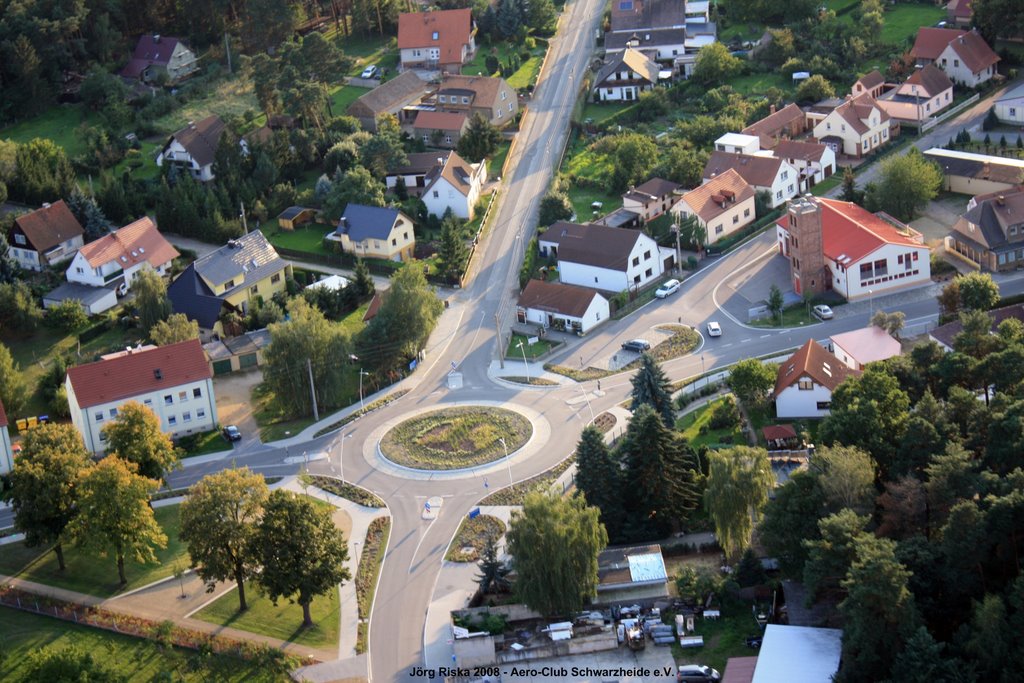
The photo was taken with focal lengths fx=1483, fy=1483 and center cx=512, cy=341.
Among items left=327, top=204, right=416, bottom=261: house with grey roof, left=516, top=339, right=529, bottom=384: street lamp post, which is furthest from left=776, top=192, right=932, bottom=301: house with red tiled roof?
left=327, top=204, right=416, bottom=261: house with grey roof

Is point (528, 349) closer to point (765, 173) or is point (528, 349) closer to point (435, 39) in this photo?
point (765, 173)

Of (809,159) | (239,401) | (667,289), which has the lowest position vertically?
(239,401)

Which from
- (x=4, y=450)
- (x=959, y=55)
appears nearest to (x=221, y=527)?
(x=4, y=450)

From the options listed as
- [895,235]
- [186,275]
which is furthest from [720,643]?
[186,275]

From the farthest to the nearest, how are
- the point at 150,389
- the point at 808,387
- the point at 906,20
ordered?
the point at 906,20
the point at 150,389
the point at 808,387

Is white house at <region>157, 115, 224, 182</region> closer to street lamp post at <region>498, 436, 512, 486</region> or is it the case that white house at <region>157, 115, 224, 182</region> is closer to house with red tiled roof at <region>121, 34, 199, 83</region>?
house with red tiled roof at <region>121, 34, 199, 83</region>
